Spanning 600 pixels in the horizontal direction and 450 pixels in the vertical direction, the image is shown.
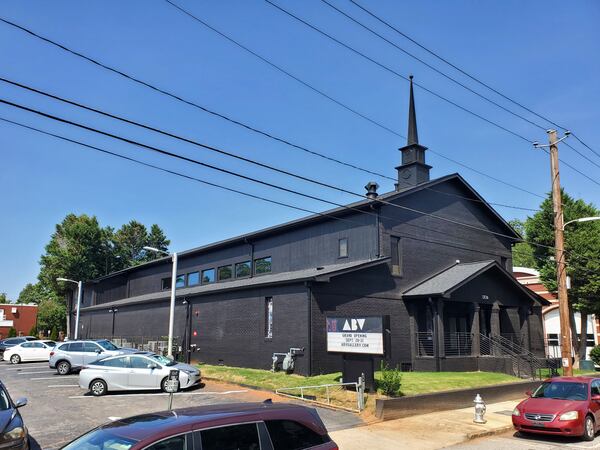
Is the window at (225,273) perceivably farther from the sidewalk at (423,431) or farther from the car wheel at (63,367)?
the sidewalk at (423,431)

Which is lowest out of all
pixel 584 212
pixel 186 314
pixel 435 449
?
pixel 435 449

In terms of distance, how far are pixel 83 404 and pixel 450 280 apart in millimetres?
18303

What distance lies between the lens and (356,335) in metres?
18.3

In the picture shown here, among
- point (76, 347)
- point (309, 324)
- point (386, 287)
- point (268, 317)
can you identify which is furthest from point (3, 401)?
point (386, 287)

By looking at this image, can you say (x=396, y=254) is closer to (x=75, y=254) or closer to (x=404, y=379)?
(x=404, y=379)

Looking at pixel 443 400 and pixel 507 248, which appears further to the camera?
pixel 507 248

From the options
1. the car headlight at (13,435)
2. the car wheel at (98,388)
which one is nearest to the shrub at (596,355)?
the car wheel at (98,388)

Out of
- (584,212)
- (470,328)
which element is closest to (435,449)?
(470,328)

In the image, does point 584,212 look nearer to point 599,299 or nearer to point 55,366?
point 599,299

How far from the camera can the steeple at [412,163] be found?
103ft

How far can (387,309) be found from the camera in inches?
1039

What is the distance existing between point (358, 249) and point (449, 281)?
16.3ft

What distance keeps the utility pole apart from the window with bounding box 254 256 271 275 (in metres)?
17.0

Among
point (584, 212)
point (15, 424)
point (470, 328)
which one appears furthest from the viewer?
point (584, 212)
